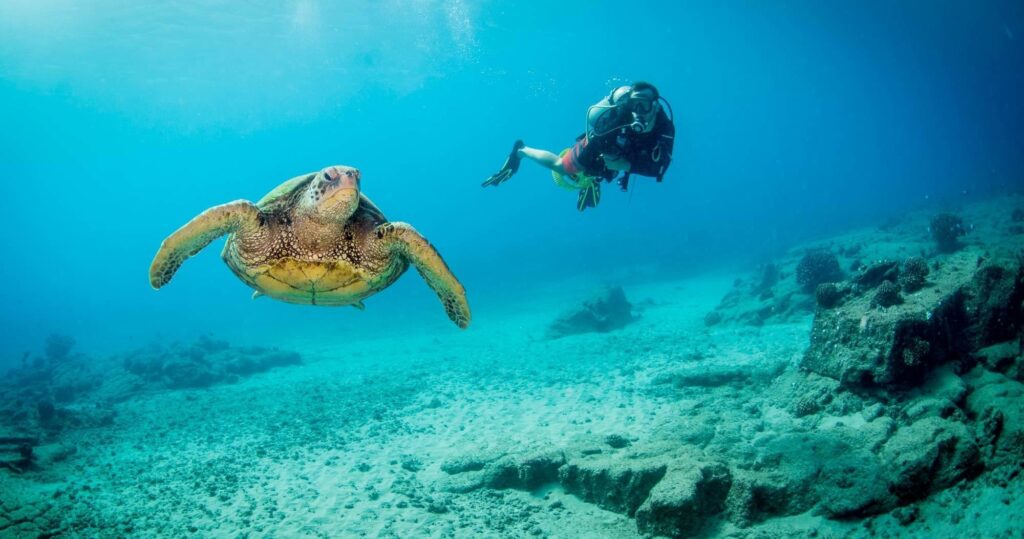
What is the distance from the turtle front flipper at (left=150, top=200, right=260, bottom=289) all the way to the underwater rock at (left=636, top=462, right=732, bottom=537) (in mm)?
5279

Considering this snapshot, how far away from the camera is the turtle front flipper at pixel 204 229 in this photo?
4.32 meters

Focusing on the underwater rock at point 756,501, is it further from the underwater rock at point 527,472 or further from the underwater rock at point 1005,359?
the underwater rock at point 1005,359

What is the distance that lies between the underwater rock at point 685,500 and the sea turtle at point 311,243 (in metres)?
2.95

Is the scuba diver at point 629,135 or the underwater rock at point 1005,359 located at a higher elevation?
the scuba diver at point 629,135

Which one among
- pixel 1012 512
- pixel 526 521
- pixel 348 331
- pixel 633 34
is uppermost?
pixel 633 34

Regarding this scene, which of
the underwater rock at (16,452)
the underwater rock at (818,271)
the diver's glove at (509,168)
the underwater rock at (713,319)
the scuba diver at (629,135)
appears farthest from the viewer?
the underwater rock at (713,319)

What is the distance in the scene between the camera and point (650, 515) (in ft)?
15.4

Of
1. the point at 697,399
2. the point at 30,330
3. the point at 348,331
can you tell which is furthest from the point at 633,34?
the point at 30,330

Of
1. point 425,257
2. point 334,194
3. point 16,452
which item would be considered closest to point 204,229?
point 334,194

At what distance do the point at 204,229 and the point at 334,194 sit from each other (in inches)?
59.6

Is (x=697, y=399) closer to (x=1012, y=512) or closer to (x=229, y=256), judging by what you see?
(x=1012, y=512)

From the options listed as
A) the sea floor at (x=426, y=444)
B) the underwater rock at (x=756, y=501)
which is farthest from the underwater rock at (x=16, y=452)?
the underwater rock at (x=756, y=501)

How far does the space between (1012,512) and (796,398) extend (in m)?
3.29

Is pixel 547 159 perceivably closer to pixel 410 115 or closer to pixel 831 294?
pixel 831 294
